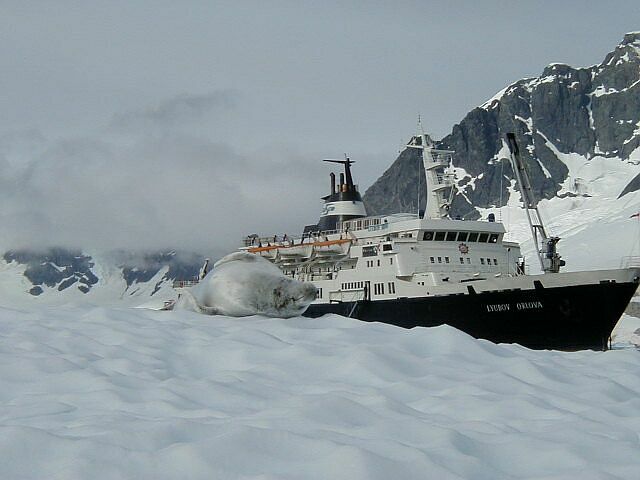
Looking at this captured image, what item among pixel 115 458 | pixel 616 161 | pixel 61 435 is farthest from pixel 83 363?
pixel 616 161

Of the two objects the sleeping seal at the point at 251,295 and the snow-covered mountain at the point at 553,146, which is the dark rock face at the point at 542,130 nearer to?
the snow-covered mountain at the point at 553,146

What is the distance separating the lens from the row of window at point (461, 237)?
3041 cm

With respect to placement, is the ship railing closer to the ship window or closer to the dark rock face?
the ship window

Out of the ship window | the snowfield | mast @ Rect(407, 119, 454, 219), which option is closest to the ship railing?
mast @ Rect(407, 119, 454, 219)

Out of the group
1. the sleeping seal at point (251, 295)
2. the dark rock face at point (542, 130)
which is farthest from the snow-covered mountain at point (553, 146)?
the sleeping seal at point (251, 295)

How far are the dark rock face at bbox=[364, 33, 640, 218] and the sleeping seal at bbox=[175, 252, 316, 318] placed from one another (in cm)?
16614

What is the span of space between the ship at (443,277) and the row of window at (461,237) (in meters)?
0.04

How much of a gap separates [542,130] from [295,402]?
192005 mm

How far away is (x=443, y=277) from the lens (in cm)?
2941

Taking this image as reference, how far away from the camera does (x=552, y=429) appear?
15.3 ft

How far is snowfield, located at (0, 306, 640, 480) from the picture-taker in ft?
12.5

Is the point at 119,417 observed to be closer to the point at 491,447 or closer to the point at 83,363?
the point at 83,363

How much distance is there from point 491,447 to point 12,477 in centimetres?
228

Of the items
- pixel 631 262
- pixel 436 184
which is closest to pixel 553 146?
pixel 631 262
